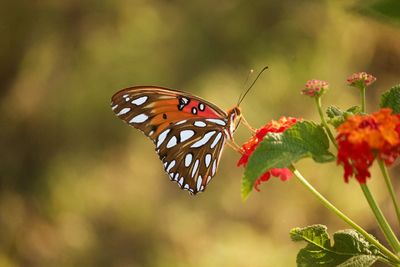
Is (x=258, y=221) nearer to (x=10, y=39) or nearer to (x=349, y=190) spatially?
(x=349, y=190)

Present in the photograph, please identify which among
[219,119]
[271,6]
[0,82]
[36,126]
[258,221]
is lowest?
[219,119]

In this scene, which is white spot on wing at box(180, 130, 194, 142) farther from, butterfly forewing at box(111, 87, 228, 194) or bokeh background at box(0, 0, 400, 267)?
bokeh background at box(0, 0, 400, 267)

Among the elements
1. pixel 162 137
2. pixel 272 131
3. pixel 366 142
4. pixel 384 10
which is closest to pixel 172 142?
pixel 162 137

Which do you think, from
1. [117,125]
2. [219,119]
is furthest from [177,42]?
[219,119]

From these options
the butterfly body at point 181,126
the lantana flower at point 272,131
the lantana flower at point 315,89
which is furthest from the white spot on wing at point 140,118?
the lantana flower at point 315,89

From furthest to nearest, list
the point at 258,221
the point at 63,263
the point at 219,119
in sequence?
the point at 258,221, the point at 63,263, the point at 219,119

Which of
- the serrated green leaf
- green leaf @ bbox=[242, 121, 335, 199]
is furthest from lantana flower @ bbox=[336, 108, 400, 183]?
the serrated green leaf

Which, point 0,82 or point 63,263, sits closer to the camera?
point 63,263
